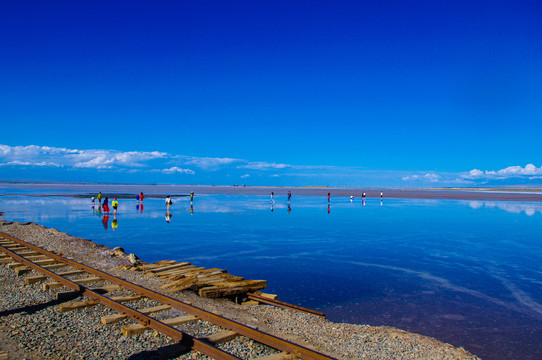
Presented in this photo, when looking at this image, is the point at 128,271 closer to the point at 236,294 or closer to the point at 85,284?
the point at 85,284

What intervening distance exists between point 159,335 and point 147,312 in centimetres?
129

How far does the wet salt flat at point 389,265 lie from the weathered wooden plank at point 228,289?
3.09 ft

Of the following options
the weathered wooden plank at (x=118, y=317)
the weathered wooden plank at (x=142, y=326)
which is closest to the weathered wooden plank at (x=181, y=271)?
the weathered wooden plank at (x=118, y=317)

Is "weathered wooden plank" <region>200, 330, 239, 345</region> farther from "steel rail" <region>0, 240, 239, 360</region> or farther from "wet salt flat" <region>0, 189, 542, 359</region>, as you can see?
"wet salt flat" <region>0, 189, 542, 359</region>

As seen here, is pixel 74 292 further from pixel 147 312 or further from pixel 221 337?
pixel 221 337

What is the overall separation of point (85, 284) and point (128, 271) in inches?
80.6

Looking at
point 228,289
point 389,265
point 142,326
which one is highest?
point 142,326

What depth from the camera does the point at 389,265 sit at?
15180 millimetres

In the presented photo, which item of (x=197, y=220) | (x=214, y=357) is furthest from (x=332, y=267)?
(x=197, y=220)

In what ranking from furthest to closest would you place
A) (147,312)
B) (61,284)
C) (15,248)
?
(15,248) → (61,284) → (147,312)

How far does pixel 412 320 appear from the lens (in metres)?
9.27

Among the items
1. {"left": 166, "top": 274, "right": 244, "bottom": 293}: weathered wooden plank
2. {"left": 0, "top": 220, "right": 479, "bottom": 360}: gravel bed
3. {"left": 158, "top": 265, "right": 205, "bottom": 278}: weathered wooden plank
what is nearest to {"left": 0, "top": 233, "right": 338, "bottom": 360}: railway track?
{"left": 0, "top": 220, "right": 479, "bottom": 360}: gravel bed

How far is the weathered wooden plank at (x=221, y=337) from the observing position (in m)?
6.83

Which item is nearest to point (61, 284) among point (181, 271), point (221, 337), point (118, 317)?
point (181, 271)
